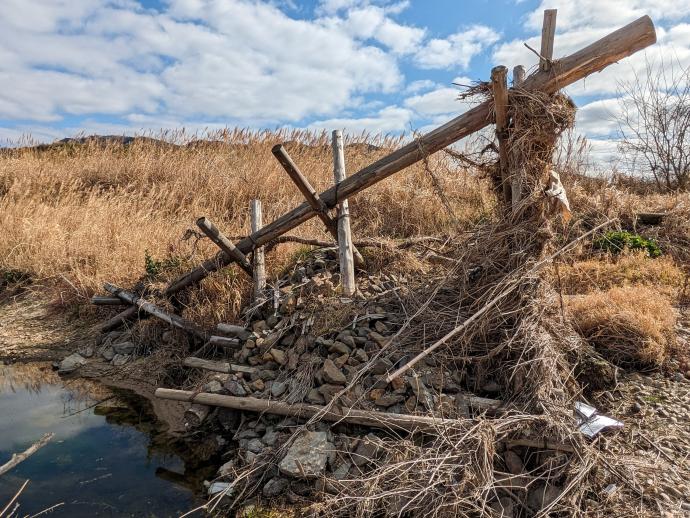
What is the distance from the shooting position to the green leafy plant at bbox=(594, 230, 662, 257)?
719 centimetres

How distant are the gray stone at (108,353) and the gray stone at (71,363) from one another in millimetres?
250

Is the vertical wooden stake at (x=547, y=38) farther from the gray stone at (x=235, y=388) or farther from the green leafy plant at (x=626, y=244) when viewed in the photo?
the gray stone at (x=235, y=388)

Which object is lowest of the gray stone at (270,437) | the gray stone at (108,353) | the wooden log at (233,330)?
the gray stone at (270,437)

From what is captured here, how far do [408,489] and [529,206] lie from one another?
2.59m

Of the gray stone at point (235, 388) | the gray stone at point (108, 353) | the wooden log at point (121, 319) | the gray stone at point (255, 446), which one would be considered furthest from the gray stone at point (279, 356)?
the gray stone at point (108, 353)

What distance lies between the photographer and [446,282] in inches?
192

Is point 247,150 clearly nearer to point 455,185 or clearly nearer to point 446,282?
point 455,185

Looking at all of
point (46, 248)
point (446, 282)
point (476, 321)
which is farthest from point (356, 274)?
point (46, 248)

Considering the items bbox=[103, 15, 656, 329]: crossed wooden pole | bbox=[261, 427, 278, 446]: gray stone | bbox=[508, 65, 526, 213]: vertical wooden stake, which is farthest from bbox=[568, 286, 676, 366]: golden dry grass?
bbox=[261, 427, 278, 446]: gray stone

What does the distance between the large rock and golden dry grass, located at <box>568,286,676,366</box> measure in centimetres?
271

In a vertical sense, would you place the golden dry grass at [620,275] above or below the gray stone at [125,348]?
above

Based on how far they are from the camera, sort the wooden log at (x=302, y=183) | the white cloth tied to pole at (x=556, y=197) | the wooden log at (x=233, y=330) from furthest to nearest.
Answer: the wooden log at (x=233, y=330), the wooden log at (x=302, y=183), the white cloth tied to pole at (x=556, y=197)

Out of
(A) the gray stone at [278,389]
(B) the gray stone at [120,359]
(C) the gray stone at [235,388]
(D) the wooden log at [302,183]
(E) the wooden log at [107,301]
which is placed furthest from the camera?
(E) the wooden log at [107,301]

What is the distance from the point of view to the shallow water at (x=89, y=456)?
13.5ft
